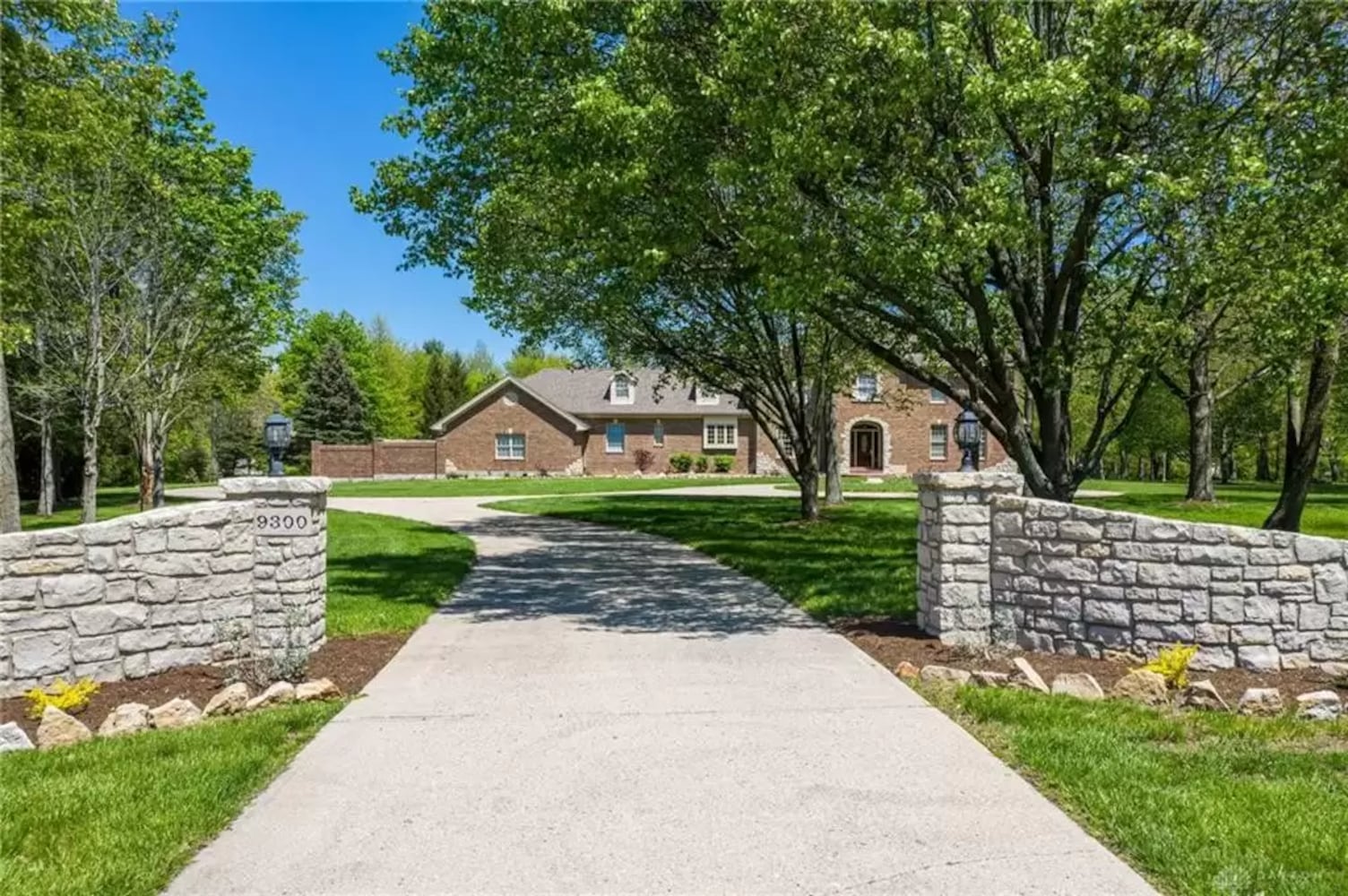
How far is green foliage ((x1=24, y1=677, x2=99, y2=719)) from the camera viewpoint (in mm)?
5734

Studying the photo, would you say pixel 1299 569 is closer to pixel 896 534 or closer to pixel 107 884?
pixel 107 884

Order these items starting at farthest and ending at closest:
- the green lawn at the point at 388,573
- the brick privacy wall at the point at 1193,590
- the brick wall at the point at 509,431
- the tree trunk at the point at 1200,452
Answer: the brick wall at the point at 509,431
the tree trunk at the point at 1200,452
the green lawn at the point at 388,573
the brick privacy wall at the point at 1193,590

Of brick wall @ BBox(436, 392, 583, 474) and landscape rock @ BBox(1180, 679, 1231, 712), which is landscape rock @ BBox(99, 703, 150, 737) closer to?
landscape rock @ BBox(1180, 679, 1231, 712)

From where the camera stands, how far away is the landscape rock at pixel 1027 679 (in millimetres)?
6176

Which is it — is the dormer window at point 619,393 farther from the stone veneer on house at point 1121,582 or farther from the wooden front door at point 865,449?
the stone veneer on house at point 1121,582

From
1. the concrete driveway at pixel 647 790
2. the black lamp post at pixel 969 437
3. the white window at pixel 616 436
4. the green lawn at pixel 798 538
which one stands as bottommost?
the concrete driveway at pixel 647 790

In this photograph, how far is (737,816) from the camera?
162 inches

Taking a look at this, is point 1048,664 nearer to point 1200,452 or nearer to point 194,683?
point 194,683

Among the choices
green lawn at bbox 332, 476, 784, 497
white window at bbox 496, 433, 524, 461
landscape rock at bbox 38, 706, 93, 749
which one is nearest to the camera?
landscape rock at bbox 38, 706, 93, 749

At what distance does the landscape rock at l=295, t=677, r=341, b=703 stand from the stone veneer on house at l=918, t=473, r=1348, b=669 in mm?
4822

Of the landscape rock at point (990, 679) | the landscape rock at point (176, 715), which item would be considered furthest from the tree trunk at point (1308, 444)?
the landscape rock at point (176, 715)

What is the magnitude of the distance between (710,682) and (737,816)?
232cm

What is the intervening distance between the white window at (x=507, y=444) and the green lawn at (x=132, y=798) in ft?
122

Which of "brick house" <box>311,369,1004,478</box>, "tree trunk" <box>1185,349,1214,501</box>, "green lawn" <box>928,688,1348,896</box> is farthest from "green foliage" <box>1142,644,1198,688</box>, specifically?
"brick house" <box>311,369,1004,478</box>
